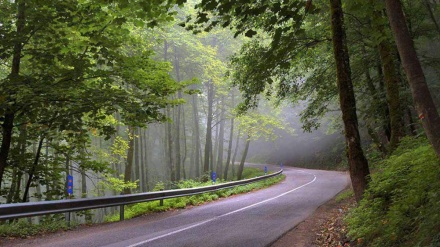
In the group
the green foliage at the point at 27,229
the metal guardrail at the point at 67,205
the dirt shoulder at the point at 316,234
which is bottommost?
the dirt shoulder at the point at 316,234

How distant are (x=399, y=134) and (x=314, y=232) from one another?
12.1ft

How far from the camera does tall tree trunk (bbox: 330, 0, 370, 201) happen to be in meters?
6.88

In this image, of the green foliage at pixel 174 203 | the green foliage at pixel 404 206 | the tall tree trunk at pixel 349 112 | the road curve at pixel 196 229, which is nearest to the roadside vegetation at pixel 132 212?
the green foliage at pixel 174 203

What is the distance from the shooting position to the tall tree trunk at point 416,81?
4.14 m

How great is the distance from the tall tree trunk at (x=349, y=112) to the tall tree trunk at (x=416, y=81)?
2530 mm

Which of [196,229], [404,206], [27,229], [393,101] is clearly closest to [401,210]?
[404,206]

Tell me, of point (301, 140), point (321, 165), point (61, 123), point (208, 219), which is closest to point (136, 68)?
point (61, 123)

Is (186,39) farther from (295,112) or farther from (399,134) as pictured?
(295,112)

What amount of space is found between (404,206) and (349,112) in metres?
3.00

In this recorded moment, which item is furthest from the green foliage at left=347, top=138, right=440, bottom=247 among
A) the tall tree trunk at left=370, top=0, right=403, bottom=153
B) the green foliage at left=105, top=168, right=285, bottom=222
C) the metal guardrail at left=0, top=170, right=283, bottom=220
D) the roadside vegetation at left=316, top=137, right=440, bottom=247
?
the green foliage at left=105, top=168, right=285, bottom=222

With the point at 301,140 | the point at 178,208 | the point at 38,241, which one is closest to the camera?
the point at 38,241

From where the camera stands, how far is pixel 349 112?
22.9 ft

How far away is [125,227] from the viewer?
765cm

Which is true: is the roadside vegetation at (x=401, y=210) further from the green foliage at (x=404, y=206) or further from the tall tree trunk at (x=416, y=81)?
the tall tree trunk at (x=416, y=81)
